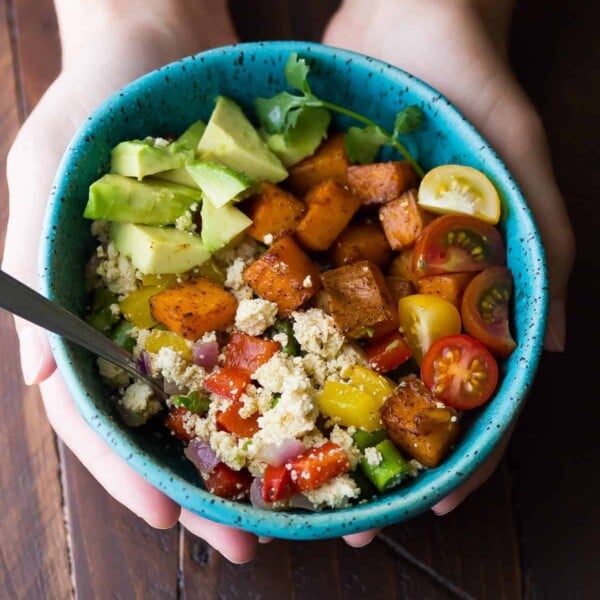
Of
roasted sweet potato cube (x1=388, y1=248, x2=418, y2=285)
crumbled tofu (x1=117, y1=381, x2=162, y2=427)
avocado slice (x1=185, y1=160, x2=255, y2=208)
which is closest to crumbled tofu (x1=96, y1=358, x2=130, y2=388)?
crumbled tofu (x1=117, y1=381, x2=162, y2=427)

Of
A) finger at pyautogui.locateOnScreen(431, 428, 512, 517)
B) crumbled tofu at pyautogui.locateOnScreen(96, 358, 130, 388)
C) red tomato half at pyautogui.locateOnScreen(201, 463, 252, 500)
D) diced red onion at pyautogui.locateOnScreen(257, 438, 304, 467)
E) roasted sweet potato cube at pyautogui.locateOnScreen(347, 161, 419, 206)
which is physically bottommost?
finger at pyautogui.locateOnScreen(431, 428, 512, 517)

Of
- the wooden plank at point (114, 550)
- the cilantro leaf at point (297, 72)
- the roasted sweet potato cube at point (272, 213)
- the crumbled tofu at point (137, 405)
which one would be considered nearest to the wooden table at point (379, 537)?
the wooden plank at point (114, 550)

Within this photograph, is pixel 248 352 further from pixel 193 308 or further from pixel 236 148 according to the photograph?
pixel 236 148

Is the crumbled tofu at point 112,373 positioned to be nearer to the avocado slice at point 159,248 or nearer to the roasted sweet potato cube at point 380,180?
the avocado slice at point 159,248

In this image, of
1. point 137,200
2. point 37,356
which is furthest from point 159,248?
point 37,356

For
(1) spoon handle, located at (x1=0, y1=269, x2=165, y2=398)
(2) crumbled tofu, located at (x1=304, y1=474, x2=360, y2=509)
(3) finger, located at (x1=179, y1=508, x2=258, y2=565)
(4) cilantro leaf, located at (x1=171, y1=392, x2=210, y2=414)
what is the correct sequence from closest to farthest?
(1) spoon handle, located at (x1=0, y1=269, x2=165, y2=398) < (2) crumbled tofu, located at (x1=304, y1=474, x2=360, y2=509) < (4) cilantro leaf, located at (x1=171, y1=392, x2=210, y2=414) < (3) finger, located at (x1=179, y1=508, x2=258, y2=565)

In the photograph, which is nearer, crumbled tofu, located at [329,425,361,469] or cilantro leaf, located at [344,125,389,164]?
crumbled tofu, located at [329,425,361,469]

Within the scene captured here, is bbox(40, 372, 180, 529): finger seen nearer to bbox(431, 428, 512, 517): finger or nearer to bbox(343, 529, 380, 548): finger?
bbox(343, 529, 380, 548): finger
